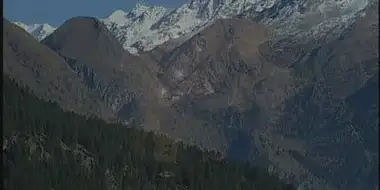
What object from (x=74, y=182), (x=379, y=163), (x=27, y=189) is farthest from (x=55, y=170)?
(x=379, y=163)

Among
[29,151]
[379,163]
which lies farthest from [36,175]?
[379,163]

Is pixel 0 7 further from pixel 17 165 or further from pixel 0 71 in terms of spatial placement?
pixel 17 165

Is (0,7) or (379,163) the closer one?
(0,7)

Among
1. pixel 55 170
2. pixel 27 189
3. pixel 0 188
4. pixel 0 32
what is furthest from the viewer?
pixel 55 170

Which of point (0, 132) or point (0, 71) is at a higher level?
point (0, 71)

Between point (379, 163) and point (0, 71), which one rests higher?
point (0, 71)

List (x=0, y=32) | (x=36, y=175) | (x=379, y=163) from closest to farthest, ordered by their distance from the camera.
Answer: (x=0, y=32) → (x=379, y=163) → (x=36, y=175)

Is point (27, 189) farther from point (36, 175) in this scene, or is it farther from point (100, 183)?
point (100, 183)

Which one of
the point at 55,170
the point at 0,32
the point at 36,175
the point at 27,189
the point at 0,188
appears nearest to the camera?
the point at 0,32

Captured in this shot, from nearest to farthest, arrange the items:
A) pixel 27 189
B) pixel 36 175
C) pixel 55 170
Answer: pixel 27 189, pixel 36 175, pixel 55 170
